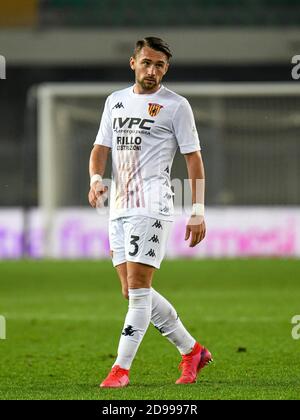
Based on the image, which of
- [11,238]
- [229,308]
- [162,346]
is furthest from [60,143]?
[162,346]

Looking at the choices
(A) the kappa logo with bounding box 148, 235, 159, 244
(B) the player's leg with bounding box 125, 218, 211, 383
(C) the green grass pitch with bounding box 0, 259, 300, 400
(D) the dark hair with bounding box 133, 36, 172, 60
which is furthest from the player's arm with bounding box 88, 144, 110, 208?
(C) the green grass pitch with bounding box 0, 259, 300, 400

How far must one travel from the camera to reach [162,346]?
29.3 ft

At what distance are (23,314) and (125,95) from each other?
5858 millimetres

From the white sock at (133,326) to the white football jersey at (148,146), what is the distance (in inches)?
17.0

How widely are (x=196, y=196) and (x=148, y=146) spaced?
1.24ft

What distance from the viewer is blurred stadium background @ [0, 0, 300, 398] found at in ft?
37.3

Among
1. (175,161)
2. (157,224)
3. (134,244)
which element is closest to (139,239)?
(134,244)

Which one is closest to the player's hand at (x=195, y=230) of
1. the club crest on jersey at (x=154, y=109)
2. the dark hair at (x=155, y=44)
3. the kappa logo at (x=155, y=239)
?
the kappa logo at (x=155, y=239)

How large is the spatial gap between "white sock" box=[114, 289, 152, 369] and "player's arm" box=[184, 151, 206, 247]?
0.39m

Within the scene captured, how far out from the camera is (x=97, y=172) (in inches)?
253

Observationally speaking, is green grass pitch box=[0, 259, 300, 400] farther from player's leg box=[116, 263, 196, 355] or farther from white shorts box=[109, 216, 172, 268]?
white shorts box=[109, 216, 172, 268]

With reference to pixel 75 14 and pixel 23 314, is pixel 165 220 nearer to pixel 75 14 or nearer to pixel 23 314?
pixel 23 314

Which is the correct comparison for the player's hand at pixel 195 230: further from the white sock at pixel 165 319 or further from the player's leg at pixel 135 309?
the white sock at pixel 165 319

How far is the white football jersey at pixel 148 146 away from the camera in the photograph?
20.6 feet
